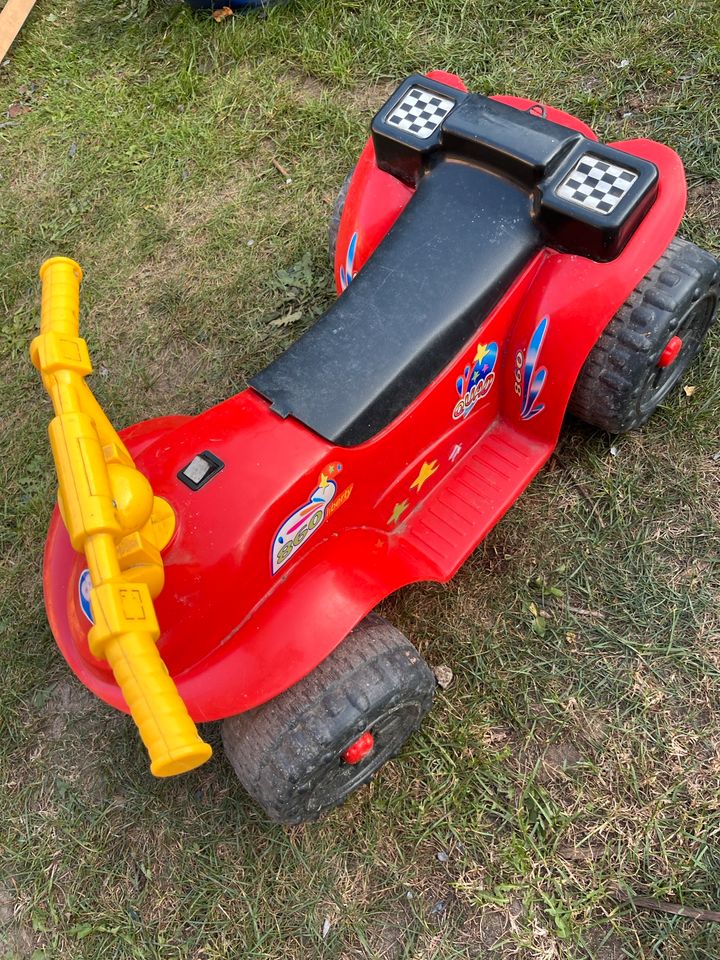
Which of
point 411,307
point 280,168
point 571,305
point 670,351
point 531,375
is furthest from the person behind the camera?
point 280,168

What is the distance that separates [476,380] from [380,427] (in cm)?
36

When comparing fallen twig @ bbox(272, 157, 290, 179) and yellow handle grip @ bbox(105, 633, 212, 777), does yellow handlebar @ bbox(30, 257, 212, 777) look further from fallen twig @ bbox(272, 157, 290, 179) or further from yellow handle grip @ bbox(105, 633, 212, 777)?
fallen twig @ bbox(272, 157, 290, 179)

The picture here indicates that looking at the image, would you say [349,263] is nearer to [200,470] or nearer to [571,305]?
[571,305]

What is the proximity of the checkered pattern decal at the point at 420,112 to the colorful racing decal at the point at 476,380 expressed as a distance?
563 millimetres

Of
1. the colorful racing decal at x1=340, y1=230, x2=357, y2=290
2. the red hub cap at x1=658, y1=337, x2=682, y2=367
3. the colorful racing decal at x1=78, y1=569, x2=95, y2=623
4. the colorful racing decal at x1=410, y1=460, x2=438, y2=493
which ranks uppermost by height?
the colorful racing decal at x1=340, y1=230, x2=357, y2=290

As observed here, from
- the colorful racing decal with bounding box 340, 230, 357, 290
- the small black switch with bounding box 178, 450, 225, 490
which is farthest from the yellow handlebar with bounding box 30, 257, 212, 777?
the colorful racing decal with bounding box 340, 230, 357, 290

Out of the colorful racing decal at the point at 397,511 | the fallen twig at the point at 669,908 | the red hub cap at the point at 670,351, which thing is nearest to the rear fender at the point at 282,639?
the colorful racing decal at the point at 397,511

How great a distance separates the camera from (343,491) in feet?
5.92

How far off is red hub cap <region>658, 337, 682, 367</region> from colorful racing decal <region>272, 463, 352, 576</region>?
1059mm

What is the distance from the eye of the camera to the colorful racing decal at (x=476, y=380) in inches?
77.6

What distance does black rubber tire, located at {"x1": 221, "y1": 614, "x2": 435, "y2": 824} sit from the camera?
1769mm

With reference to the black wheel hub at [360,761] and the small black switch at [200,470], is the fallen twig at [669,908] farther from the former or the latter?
the small black switch at [200,470]

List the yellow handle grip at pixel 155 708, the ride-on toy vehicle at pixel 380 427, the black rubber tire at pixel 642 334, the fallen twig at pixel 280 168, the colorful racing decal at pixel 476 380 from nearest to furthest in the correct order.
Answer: the yellow handle grip at pixel 155 708, the ride-on toy vehicle at pixel 380 427, the colorful racing decal at pixel 476 380, the black rubber tire at pixel 642 334, the fallen twig at pixel 280 168

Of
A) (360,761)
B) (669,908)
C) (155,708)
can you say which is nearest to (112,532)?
(155,708)
